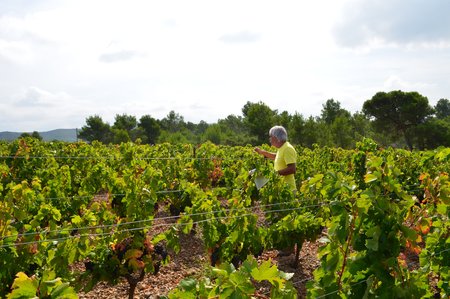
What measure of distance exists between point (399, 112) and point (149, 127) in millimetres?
32597

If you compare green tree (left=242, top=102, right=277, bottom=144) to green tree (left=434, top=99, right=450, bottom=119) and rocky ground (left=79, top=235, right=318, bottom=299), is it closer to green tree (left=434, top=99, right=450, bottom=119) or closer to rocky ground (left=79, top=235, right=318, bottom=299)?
rocky ground (left=79, top=235, right=318, bottom=299)

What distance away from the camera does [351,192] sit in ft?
7.52

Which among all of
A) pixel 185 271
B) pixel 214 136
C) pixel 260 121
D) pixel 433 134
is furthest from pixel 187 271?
pixel 214 136

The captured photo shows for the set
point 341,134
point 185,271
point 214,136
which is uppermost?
point 214,136

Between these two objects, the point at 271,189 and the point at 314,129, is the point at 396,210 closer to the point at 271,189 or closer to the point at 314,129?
the point at 271,189

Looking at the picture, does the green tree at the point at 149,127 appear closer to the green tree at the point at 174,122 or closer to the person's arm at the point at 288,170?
the green tree at the point at 174,122

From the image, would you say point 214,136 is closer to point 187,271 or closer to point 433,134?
point 433,134

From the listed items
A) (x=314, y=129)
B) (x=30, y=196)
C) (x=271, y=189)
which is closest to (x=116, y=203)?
(x=30, y=196)

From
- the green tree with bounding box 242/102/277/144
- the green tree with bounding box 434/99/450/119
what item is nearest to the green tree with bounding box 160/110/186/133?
the green tree with bounding box 242/102/277/144

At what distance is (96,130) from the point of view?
5522 cm

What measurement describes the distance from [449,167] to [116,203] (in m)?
7.14

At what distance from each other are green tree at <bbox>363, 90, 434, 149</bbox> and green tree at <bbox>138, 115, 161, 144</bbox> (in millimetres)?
29075

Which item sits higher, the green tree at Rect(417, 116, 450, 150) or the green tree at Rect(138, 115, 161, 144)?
the green tree at Rect(138, 115, 161, 144)

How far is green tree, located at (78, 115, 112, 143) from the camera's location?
180 feet
